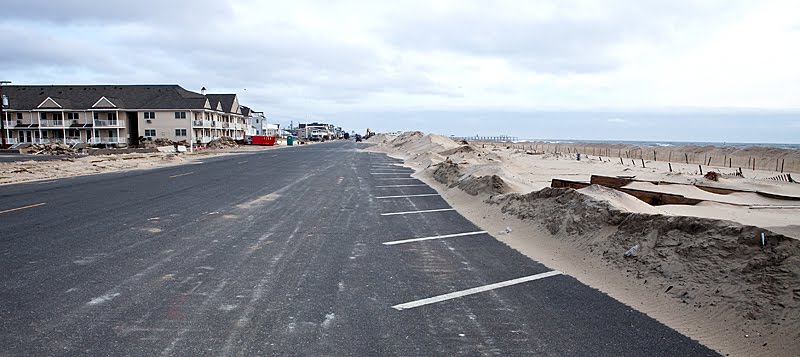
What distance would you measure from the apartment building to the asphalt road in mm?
68794

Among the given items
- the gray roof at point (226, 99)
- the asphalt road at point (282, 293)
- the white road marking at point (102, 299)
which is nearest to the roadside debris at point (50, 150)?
the gray roof at point (226, 99)

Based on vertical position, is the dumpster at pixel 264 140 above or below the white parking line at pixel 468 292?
below

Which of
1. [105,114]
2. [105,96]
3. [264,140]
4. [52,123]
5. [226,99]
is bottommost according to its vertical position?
[264,140]

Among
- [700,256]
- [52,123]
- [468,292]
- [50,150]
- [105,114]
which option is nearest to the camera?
[468,292]

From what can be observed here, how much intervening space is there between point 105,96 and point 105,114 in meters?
3.05

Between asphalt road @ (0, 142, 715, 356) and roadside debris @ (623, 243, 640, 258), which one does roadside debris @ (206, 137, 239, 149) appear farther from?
roadside debris @ (623, 243, 640, 258)

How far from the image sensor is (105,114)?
73.9 m

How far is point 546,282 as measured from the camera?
6.77 metres

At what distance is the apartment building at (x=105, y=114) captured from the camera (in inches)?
2822

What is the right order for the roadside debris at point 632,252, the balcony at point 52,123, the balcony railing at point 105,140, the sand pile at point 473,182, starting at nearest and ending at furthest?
1. the roadside debris at point 632,252
2. the sand pile at point 473,182
3. the balcony at point 52,123
4. the balcony railing at point 105,140

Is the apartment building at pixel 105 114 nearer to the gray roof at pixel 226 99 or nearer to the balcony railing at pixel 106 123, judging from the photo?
the balcony railing at pixel 106 123

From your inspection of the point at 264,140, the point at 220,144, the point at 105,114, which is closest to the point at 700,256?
the point at 220,144

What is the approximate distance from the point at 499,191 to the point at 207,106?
234ft

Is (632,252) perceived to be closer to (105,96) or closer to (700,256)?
(700,256)
